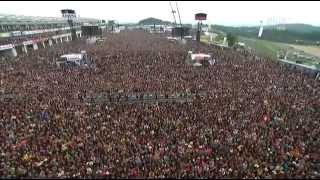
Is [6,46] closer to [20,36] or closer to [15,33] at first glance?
[15,33]

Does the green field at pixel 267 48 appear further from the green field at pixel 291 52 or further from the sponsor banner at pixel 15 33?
the sponsor banner at pixel 15 33

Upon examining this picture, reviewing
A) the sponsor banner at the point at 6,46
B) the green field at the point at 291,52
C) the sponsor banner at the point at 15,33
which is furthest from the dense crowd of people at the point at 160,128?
the sponsor banner at the point at 15,33

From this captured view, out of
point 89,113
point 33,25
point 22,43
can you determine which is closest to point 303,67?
A: point 89,113

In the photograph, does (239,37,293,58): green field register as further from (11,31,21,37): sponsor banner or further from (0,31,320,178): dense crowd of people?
(11,31,21,37): sponsor banner

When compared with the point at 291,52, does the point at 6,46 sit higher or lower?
higher

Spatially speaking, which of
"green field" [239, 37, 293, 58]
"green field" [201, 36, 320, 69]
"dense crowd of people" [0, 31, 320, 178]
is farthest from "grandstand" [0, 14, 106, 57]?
"green field" [239, 37, 293, 58]

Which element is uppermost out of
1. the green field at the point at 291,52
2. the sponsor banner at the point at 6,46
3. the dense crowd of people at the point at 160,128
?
the sponsor banner at the point at 6,46

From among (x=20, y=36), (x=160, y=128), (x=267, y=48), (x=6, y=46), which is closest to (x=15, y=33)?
(x=20, y=36)

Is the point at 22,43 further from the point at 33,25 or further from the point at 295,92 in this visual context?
the point at 295,92
